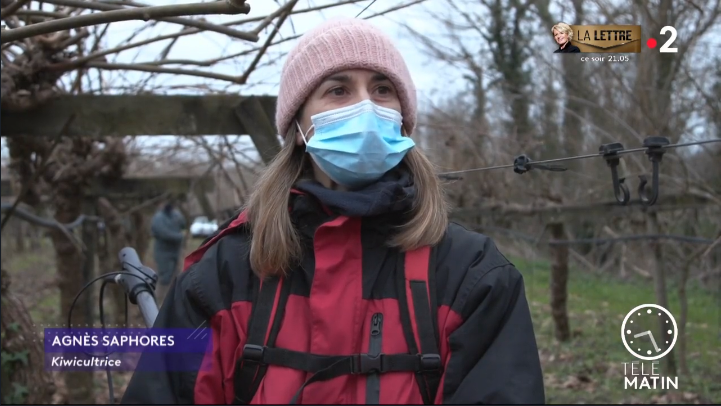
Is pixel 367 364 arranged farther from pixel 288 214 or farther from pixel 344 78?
pixel 344 78

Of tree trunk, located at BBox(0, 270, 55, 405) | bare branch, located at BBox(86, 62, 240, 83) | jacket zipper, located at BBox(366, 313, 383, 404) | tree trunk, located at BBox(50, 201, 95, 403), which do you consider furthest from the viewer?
tree trunk, located at BBox(50, 201, 95, 403)

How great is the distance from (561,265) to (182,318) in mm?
6980

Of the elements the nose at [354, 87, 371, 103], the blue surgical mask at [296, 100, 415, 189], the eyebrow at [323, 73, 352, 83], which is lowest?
the blue surgical mask at [296, 100, 415, 189]

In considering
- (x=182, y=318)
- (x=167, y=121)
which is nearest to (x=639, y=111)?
(x=167, y=121)

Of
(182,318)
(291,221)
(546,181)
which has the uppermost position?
(546,181)

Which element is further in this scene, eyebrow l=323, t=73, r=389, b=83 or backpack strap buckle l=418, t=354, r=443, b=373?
eyebrow l=323, t=73, r=389, b=83

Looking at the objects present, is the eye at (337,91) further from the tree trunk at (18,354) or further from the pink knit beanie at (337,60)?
the tree trunk at (18,354)

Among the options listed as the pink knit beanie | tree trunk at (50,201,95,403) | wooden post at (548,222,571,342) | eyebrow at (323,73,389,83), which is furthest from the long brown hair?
wooden post at (548,222,571,342)

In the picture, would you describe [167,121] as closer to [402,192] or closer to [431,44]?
[402,192]

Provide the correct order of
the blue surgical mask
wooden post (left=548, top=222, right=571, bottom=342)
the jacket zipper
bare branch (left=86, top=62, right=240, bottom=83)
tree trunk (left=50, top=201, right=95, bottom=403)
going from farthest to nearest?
wooden post (left=548, top=222, right=571, bottom=342) → tree trunk (left=50, top=201, right=95, bottom=403) → bare branch (left=86, top=62, right=240, bottom=83) → the blue surgical mask → the jacket zipper

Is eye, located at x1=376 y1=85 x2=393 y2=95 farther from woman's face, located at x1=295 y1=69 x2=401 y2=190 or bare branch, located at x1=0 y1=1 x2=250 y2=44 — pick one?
bare branch, located at x1=0 y1=1 x2=250 y2=44

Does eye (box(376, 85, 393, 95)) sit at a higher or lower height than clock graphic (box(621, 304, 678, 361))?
higher

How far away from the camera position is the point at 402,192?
6.06 ft

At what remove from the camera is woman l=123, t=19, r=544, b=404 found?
165 cm
